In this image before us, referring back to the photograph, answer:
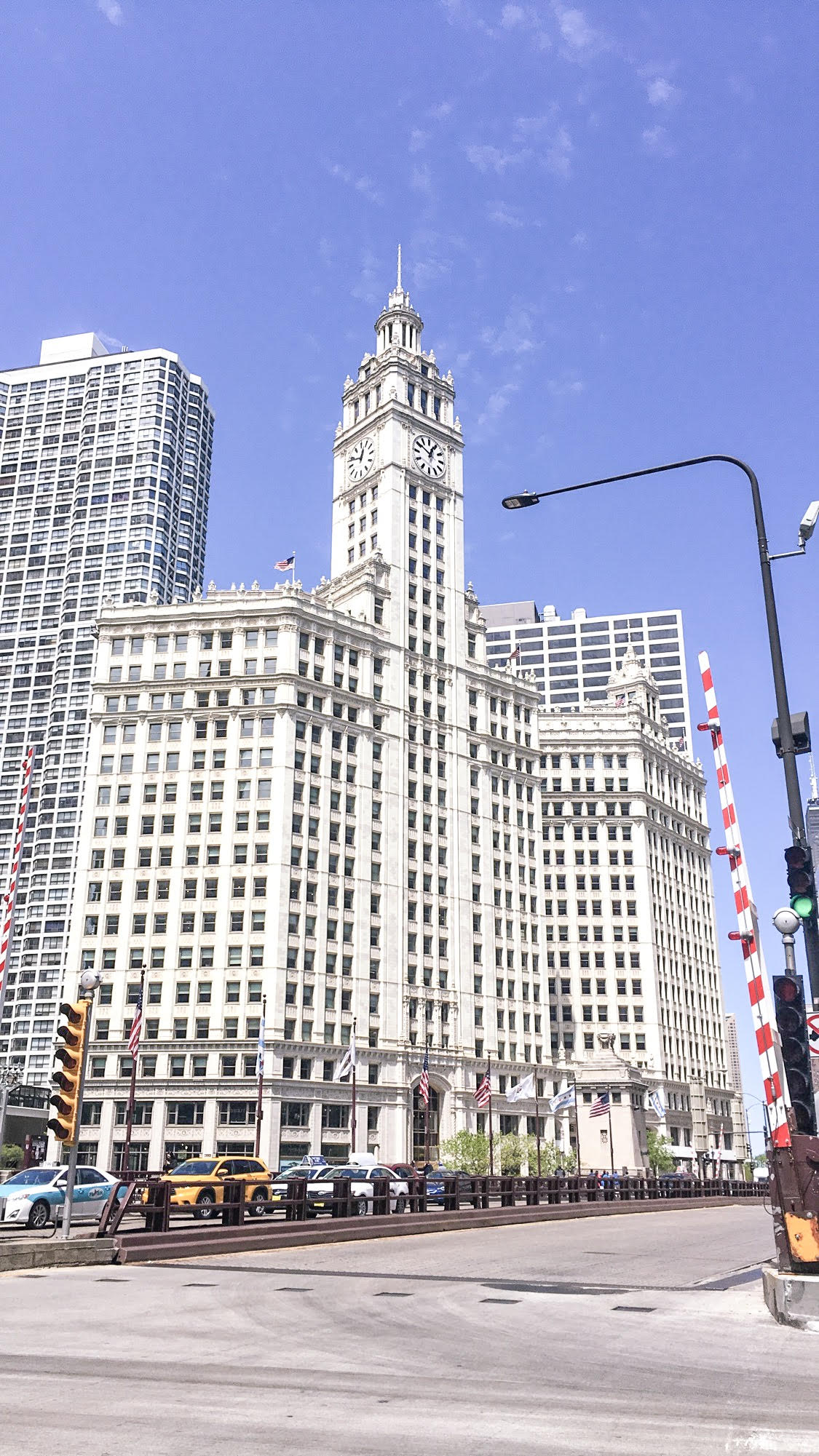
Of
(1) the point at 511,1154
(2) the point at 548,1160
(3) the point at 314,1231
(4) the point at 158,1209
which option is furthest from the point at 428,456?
(4) the point at 158,1209

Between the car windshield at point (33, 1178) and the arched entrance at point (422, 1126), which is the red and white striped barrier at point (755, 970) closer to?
the car windshield at point (33, 1178)

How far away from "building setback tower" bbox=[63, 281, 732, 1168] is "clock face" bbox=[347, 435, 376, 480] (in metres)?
0.47

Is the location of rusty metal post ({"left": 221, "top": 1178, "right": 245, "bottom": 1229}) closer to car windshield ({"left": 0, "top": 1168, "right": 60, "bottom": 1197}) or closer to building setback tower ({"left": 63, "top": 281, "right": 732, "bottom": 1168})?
car windshield ({"left": 0, "top": 1168, "right": 60, "bottom": 1197})

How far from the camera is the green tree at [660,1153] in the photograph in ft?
365

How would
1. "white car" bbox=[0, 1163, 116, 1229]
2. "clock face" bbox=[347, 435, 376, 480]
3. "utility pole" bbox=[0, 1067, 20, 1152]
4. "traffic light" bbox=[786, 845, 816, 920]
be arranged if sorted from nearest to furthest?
"traffic light" bbox=[786, 845, 816, 920] → "white car" bbox=[0, 1163, 116, 1229] → "utility pole" bbox=[0, 1067, 20, 1152] → "clock face" bbox=[347, 435, 376, 480]

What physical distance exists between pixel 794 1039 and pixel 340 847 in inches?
3410

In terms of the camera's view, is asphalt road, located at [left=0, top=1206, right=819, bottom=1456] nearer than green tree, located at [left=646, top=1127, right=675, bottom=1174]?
Yes

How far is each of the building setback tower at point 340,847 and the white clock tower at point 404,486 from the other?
30cm

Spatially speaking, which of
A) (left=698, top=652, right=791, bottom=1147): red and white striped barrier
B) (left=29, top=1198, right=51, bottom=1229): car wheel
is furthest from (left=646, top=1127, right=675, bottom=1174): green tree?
(left=698, top=652, right=791, bottom=1147): red and white striped barrier

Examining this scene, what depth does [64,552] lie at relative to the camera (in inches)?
6319

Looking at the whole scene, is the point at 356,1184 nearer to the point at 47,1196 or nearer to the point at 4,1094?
the point at 4,1094

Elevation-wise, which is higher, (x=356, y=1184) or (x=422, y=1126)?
(x=422, y=1126)

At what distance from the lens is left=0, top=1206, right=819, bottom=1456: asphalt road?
866 centimetres

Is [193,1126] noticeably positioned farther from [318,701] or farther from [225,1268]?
[225,1268]
